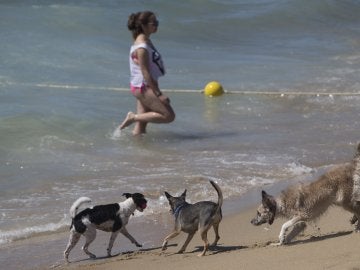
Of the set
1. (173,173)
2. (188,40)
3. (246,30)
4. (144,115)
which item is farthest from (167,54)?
(173,173)

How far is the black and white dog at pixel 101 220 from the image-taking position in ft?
23.9

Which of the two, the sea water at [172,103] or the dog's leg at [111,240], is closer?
the dog's leg at [111,240]

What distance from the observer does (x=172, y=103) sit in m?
14.1

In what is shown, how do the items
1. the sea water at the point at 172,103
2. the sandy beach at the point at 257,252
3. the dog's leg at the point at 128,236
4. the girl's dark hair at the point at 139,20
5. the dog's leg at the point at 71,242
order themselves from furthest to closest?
the girl's dark hair at the point at 139,20 < the sea water at the point at 172,103 < the dog's leg at the point at 128,236 < the dog's leg at the point at 71,242 < the sandy beach at the point at 257,252

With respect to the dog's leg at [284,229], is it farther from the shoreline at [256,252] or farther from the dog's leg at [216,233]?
the dog's leg at [216,233]

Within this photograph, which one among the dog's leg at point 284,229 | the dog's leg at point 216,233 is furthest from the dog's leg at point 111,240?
the dog's leg at point 284,229

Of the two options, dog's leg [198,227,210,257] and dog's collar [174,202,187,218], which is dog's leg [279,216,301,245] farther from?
dog's collar [174,202,187,218]

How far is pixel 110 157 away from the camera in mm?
10836

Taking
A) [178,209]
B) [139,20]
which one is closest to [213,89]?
[139,20]

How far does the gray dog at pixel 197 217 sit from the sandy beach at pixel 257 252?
0.13 meters

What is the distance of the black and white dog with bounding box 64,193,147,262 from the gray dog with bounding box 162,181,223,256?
401 mm

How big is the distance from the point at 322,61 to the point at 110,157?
8.66 m

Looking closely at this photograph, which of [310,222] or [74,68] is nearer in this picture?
[310,222]

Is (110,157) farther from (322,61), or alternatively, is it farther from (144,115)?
(322,61)
